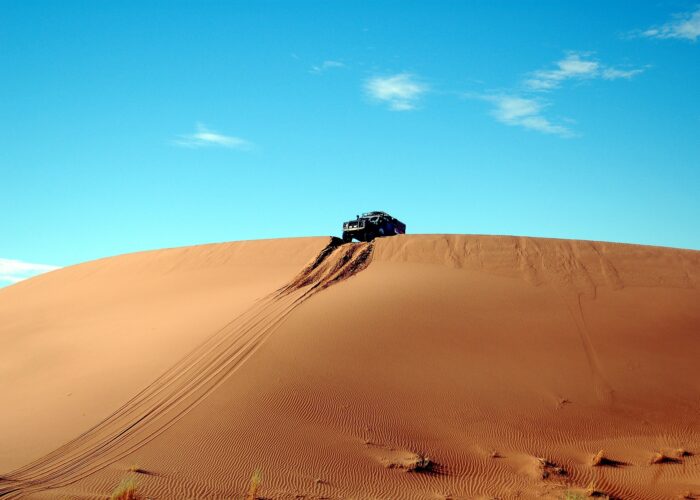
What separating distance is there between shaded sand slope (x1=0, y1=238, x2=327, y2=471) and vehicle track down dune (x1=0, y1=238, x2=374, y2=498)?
42 centimetres

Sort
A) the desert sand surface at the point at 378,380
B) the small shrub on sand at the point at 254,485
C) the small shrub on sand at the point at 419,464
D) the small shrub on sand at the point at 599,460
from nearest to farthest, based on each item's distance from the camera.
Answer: the small shrub on sand at the point at 254,485
the desert sand surface at the point at 378,380
the small shrub on sand at the point at 419,464
the small shrub on sand at the point at 599,460

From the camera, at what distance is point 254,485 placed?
9.60 m

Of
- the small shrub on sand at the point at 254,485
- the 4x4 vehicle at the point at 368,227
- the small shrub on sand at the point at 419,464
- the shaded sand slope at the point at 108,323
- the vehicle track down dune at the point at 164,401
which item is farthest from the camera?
the 4x4 vehicle at the point at 368,227

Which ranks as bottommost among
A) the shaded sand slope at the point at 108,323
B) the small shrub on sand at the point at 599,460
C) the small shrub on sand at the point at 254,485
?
the small shrub on sand at the point at 254,485

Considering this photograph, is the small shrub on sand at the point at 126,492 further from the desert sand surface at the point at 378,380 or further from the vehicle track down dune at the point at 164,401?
the vehicle track down dune at the point at 164,401

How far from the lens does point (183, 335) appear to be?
16578 mm

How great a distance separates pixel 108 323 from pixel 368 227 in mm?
11440

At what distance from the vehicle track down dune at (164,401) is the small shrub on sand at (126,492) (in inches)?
51.5

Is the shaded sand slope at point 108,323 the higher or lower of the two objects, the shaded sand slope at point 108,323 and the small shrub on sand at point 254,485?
the higher

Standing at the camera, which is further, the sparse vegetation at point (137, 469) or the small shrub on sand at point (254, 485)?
the sparse vegetation at point (137, 469)

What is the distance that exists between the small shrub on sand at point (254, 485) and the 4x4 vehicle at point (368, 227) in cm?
1714

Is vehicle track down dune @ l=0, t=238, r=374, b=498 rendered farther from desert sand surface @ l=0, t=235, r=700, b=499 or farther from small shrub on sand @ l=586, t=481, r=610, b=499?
small shrub on sand @ l=586, t=481, r=610, b=499

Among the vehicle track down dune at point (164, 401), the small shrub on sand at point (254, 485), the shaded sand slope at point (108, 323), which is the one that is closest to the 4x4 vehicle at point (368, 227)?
the shaded sand slope at point (108, 323)

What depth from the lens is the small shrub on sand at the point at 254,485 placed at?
955 cm
